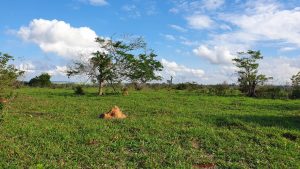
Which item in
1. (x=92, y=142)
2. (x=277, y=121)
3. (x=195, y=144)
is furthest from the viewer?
(x=277, y=121)

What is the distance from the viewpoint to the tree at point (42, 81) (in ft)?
178

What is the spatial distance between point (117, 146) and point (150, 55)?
25799 mm

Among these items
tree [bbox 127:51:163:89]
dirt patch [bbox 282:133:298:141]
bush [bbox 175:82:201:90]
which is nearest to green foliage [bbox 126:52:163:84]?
tree [bbox 127:51:163:89]

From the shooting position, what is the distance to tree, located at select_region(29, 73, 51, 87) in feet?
178

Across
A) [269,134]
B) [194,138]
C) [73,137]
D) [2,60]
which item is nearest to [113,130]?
[73,137]

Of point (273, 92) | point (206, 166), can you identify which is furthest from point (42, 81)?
point (206, 166)

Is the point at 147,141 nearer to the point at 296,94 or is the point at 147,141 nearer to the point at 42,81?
the point at 296,94

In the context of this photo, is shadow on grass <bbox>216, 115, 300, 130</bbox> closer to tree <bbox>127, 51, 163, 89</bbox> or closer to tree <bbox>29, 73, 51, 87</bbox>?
tree <bbox>127, 51, 163, 89</bbox>

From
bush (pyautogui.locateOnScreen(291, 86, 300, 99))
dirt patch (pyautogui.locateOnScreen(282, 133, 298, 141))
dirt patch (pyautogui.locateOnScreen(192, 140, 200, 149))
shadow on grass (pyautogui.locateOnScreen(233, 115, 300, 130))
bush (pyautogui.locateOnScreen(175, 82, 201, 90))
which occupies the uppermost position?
bush (pyautogui.locateOnScreen(175, 82, 201, 90))

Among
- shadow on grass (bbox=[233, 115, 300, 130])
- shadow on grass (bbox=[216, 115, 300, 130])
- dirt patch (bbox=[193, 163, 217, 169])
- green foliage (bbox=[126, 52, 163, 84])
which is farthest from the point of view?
green foliage (bbox=[126, 52, 163, 84])

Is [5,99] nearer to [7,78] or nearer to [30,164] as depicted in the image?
[7,78]

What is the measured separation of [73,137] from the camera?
446 inches

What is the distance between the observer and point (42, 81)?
5447 centimetres

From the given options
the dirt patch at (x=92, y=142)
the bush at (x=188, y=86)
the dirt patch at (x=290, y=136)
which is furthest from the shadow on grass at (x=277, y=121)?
the bush at (x=188, y=86)
